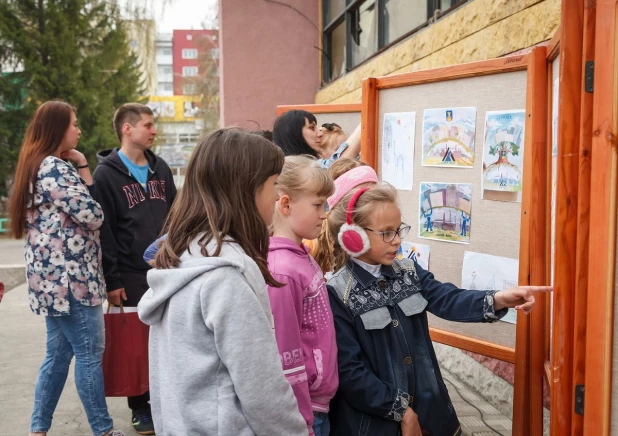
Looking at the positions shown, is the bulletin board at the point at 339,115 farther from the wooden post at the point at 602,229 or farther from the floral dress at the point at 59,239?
the wooden post at the point at 602,229

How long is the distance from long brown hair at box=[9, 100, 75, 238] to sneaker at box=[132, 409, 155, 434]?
134 centimetres

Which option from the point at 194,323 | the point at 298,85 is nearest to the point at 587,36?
the point at 194,323

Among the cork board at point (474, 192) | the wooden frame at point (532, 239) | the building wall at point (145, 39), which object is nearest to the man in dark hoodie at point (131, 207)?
the cork board at point (474, 192)

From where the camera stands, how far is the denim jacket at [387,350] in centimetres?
241

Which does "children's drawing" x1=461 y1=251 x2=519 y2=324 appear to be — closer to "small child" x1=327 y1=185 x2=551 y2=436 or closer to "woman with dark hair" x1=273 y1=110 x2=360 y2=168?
"small child" x1=327 y1=185 x2=551 y2=436

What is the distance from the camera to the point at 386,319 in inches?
97.8

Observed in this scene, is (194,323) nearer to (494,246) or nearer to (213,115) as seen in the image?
(494,246)

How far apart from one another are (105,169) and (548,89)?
2.58 m

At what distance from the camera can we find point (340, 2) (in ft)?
32.4

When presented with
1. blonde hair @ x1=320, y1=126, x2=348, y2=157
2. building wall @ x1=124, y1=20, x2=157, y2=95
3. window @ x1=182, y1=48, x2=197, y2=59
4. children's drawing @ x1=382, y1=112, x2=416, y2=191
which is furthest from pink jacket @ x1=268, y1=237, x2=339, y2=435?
window @ x1=182, y1=48, x2=197, y2=59

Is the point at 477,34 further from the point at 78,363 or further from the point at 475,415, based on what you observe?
the point at 78,363

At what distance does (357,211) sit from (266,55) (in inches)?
354

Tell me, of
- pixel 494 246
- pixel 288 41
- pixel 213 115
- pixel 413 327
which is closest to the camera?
pixel 413 327

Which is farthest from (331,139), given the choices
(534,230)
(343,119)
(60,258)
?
(534,230)
